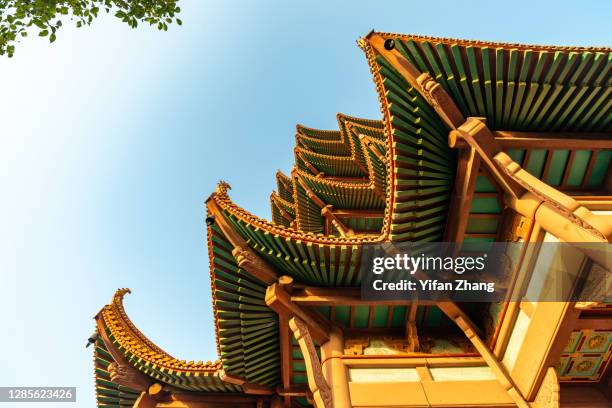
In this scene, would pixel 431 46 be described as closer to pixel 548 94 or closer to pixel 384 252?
pixel 548 94

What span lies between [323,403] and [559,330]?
3.16 meters

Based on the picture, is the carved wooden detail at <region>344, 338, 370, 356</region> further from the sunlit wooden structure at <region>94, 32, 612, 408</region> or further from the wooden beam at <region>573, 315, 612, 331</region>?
the wooden beam at <region>573, 315, 612, 331</region>

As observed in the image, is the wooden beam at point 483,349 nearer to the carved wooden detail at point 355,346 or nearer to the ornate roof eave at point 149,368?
the carved wooden detail at point 355,346

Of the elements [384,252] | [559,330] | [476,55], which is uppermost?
[476,55]

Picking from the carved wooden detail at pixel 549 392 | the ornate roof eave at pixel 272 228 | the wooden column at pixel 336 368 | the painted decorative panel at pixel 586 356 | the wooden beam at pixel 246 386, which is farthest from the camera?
the wooden beam at pixel 246 386

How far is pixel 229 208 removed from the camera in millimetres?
6504

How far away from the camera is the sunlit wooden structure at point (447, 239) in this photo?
542 cm

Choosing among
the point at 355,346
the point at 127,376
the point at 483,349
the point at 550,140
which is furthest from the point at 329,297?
the point at 127,376

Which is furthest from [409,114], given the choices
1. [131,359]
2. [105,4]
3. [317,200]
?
[317,200]

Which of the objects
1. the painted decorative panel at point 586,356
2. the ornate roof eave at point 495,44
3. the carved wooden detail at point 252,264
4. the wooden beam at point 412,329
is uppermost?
the ornate roof eave at point 495,44

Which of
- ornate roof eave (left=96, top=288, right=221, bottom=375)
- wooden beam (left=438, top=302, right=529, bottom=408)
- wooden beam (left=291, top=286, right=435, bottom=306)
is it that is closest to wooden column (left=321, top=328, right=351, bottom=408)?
wooden beam (left=291, top=286, right=435, bottom=306)

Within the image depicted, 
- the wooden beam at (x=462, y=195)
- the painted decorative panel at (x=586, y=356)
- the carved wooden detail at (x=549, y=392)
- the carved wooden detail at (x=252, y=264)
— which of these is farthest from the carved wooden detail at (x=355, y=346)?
the painted decorative panel at (x=586, y=356)

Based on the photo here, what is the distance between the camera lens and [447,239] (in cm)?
642

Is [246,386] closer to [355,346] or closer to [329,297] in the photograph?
[355,346]
